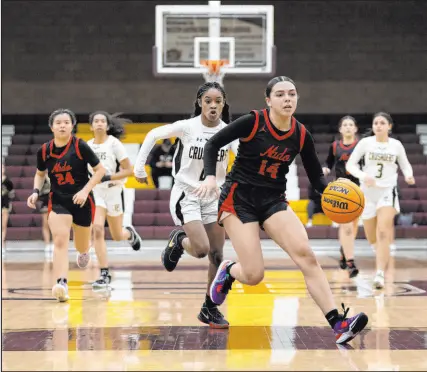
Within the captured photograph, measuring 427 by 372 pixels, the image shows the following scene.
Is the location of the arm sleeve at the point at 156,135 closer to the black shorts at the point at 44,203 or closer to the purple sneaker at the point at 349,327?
the purple sneaker at the point at 349,327

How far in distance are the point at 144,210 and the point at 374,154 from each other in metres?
6.85

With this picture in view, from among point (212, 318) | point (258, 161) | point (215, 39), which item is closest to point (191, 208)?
point (212, 318)

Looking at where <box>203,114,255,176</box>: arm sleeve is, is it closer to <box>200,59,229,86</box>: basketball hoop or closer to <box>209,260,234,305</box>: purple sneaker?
<box>209,260,234,305</box>: purple sneaker

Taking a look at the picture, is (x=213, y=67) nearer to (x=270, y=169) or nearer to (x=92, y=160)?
(x=92, y=160)

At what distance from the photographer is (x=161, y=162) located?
14.7 meters

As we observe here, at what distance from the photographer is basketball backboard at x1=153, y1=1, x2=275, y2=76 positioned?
13977 millimetres

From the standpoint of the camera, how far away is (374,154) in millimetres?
8180

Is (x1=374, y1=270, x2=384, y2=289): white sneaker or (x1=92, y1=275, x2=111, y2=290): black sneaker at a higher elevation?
(x1=374, y1=270, x2=384, y2=289): white sneaker

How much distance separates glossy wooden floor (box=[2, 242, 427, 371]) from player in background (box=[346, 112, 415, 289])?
0.58 metres

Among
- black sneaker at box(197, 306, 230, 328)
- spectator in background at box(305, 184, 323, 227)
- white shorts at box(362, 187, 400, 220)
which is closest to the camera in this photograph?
black sneaker at box(197, 306, 230, 328)

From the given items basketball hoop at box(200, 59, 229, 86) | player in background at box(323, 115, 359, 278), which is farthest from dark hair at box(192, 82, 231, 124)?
basketball hoop at box(200, 59, 229, 86)

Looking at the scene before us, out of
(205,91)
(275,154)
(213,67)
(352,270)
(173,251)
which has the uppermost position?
(213,67)

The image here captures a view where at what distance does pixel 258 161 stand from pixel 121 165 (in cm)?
334

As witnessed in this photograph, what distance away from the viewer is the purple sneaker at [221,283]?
5.22 metres
